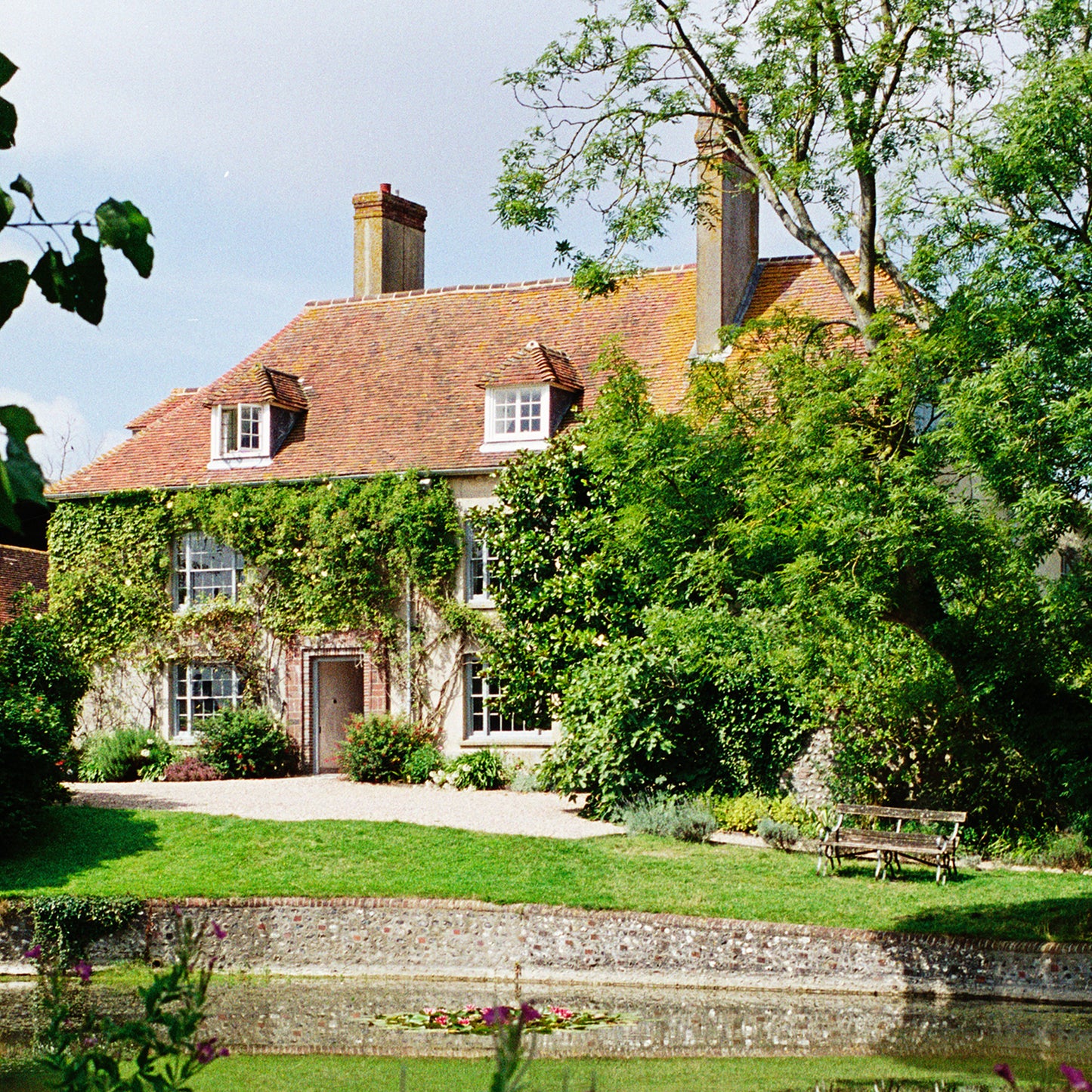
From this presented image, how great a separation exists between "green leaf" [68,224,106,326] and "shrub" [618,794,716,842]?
1608 centimetres

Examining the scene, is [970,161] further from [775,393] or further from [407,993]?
[407,993]

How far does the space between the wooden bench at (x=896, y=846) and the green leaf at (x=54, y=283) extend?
1469 cm

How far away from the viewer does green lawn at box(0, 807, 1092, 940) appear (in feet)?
47.1

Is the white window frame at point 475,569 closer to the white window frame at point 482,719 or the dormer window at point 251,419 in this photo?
the white window frame at point 482,719

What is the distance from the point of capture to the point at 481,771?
2402cm

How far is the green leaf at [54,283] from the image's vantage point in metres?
2.69

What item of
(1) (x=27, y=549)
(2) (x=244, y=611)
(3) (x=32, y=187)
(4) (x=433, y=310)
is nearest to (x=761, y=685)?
(2) (x=244, y=611)

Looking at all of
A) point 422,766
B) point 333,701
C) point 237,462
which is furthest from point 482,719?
point 237,462

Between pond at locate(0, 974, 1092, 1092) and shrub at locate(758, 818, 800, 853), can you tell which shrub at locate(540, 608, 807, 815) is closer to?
shrub at locate(758, 818, 800, 853)

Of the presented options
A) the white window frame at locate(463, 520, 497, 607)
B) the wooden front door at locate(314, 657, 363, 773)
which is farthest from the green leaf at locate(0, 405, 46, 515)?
the wooden front door at locate(314, 657, 363, 773)

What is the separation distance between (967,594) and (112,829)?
37.2 feet

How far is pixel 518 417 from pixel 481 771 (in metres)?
6.67

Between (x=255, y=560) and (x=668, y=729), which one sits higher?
(x=255, y=560)

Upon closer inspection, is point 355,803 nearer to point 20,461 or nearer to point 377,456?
point 377,456
